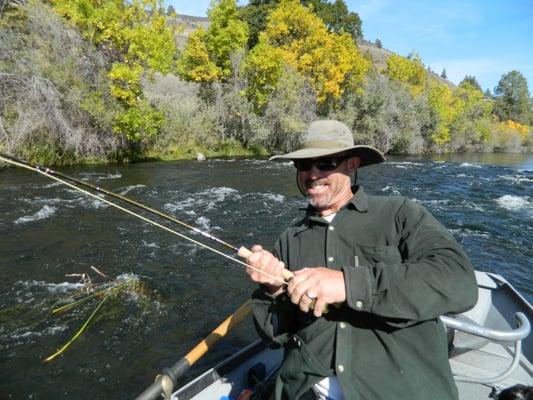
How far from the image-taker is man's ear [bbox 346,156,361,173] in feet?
8.65

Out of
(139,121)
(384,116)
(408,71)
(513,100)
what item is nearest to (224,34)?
(139,121)

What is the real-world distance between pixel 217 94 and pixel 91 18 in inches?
489

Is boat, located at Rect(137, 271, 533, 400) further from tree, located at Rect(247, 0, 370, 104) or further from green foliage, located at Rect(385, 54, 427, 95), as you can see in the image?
green foliage, located at Rect(385, 54, 427, 95)

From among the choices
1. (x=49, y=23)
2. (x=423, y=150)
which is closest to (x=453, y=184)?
(x=49, y=23)

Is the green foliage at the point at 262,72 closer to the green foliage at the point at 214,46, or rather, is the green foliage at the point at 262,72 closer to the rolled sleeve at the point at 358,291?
the green foliage at the point at 214,46

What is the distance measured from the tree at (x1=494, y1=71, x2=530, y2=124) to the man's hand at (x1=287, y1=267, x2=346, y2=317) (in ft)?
365

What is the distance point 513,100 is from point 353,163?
113075mm

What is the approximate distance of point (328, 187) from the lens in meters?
2.57

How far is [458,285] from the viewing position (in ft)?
6.10

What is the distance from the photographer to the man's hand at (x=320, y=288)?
6.13ft

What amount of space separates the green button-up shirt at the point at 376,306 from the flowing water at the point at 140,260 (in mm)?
3559

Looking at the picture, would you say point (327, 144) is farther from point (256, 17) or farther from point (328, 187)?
point (256, 17)

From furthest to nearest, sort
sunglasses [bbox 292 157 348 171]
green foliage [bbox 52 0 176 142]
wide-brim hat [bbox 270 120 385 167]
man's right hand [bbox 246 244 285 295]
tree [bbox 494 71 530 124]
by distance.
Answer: tree [bbox 494 71 530 124]
green foliage [bbox 52 0 176 142]
sunglasses [bbox 292 157 348 171]
wide-brim hat [bbox 270 120 385 167]
man's right hand [bbox 246 244 285 295]

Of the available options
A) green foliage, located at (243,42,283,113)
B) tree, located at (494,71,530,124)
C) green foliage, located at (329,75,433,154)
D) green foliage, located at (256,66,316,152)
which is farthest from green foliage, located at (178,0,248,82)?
tree, located at (494,71,530,124)
